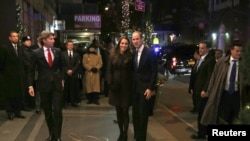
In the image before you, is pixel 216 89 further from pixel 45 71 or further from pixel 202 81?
pixel 45 71

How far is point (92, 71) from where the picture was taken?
41.7ft

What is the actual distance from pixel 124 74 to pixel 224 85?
1.61 m

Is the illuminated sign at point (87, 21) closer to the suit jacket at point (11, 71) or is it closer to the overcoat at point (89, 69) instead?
the overcoat at point (89, 69)

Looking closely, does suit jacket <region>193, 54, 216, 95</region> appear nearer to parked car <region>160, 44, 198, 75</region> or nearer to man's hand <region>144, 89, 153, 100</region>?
man's hand <region>144, 89, 153, 100</region>

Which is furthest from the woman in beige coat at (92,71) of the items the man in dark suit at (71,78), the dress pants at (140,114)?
the dress pants at (140,114)

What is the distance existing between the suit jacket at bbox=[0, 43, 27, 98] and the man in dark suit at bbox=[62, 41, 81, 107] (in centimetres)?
154

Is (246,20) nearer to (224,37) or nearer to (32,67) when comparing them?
(224,37)

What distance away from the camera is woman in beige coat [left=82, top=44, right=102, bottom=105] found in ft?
41.5

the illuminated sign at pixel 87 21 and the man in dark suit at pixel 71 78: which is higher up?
the illuminated sign at pixel 87 21

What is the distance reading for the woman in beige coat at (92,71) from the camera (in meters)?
12.6

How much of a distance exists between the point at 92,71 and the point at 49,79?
16.9ft

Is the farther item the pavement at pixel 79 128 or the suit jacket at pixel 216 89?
the pavement at pixel 79 128

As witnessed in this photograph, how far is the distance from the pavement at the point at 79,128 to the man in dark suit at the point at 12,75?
0.99 feet

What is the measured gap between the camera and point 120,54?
24.8 ft
